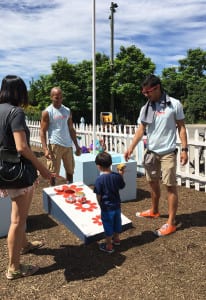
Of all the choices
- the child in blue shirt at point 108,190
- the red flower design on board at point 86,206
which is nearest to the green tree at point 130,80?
the red flower design on board at point 86,206

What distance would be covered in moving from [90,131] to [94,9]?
13.1 feet

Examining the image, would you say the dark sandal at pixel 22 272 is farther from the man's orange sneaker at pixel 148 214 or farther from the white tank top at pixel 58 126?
the white tank top at pixel 58 126

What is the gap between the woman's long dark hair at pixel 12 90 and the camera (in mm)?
2639

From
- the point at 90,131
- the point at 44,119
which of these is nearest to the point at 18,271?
the point at 44,119

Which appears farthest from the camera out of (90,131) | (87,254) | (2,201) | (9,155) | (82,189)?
(90,131)

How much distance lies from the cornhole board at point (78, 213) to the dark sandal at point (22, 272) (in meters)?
0.76

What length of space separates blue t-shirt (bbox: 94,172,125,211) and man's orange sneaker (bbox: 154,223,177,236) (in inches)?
34.3

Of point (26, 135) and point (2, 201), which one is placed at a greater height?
point (26, 135)

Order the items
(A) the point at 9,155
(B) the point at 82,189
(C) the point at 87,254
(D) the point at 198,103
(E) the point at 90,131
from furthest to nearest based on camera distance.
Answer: (D) the point at 198,103 < (E) the point at 90,131 < (B) the point at 82,189 < (C) the point at 87,254 < (A) the point at 9,155

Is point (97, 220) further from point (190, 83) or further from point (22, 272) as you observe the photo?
point (190, 83)

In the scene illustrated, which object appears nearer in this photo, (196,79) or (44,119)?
(44,119)

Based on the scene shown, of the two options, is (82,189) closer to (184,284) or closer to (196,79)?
(184,284)

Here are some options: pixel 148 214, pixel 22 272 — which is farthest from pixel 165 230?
pixel 22 272

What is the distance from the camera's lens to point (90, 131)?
31.0ft
